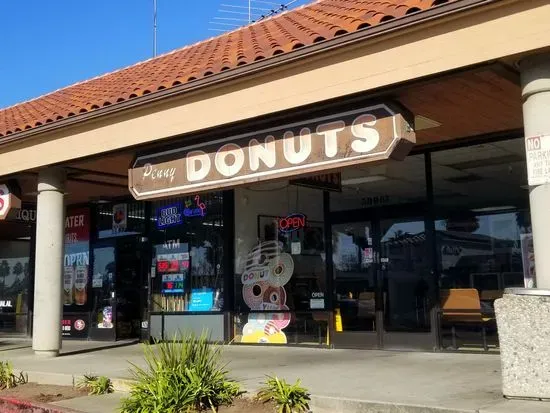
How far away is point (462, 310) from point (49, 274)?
7.22m

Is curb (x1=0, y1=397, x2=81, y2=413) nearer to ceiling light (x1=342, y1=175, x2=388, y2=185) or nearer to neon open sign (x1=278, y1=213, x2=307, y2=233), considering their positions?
neon open sign (x1=278, y1=213, x2=307, y2=233)

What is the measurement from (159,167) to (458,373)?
16.8 feet

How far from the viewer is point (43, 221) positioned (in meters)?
11.7

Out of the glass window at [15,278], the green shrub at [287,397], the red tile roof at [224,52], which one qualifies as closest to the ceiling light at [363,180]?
the red tile roof at [224,52]

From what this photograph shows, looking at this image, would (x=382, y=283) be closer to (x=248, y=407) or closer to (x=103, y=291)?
(x=248, y=407)

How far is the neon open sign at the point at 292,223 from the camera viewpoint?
1285 centimetres

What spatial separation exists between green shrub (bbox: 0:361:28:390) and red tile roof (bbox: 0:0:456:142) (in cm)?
410

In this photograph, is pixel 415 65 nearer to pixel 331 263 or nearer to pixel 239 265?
pixel 331 263

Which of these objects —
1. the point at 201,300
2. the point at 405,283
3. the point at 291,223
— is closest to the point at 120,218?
the point at 201,300

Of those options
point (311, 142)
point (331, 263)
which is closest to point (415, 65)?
point (311, 142)

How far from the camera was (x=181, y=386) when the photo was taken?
23.1ft

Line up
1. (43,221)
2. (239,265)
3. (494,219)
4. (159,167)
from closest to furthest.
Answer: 1. (159,167)
2. (494,219)
3. (43,221)
4. (239,265)

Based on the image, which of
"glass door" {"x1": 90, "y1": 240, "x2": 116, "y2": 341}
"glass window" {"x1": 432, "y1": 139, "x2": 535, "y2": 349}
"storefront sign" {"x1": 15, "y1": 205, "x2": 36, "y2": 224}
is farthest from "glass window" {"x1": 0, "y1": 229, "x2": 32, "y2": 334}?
"glass window" {"x1": 432, "y1": 139, "x2": 535, "y2": 349}

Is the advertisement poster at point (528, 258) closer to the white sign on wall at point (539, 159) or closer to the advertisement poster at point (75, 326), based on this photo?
the white sign on wall at point (539, 159)
